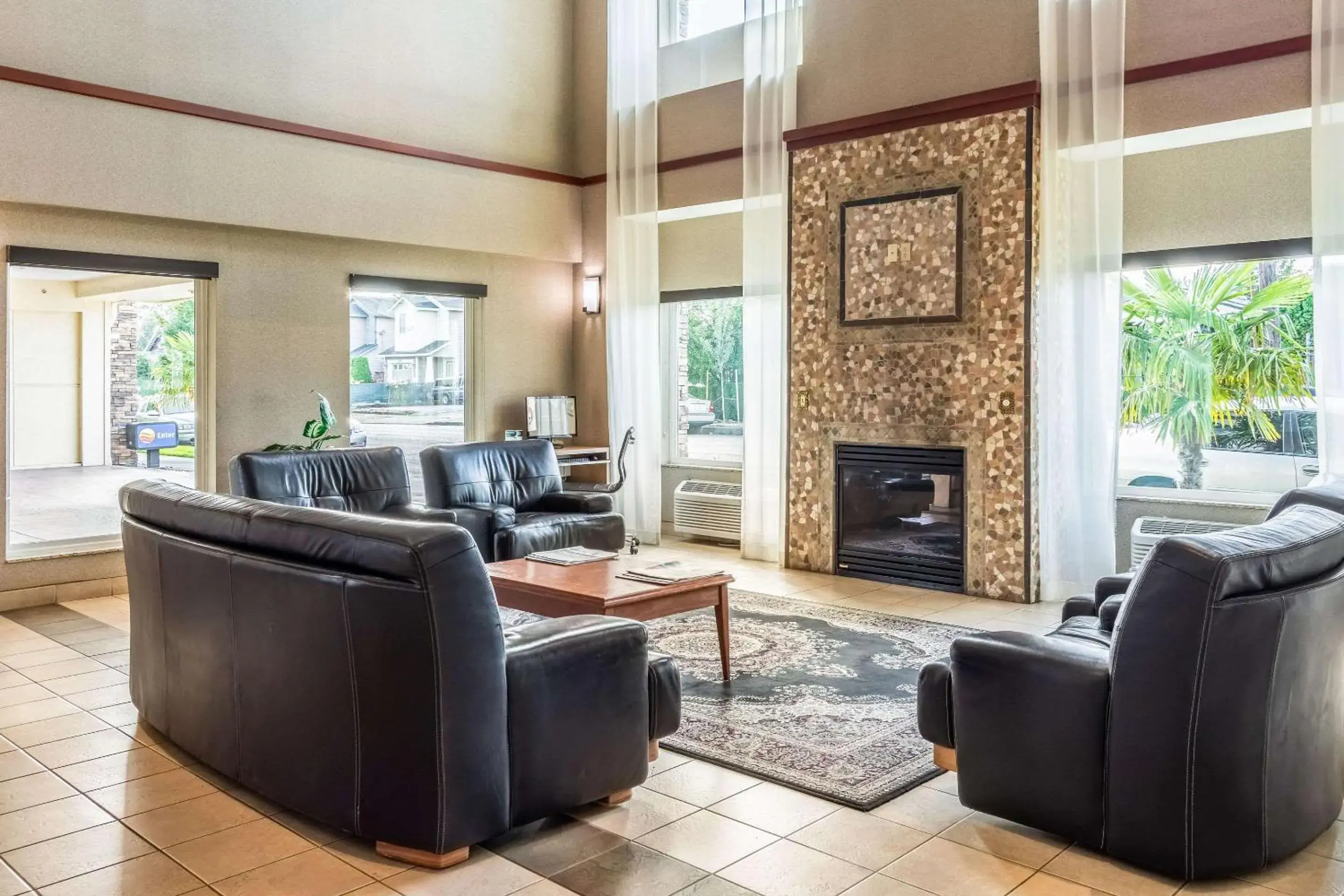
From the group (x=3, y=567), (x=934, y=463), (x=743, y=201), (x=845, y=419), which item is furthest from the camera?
(x=743, y=201)

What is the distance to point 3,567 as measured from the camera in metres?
6.05

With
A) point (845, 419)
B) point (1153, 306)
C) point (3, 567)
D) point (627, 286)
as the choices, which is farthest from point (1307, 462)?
point (3, 567)

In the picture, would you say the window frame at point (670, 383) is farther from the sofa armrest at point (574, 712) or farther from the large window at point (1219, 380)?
the sofa armrest at point (574, 712)

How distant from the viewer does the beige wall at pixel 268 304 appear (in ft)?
20.4

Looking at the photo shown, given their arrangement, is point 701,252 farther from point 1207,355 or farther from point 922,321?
point 1207,355

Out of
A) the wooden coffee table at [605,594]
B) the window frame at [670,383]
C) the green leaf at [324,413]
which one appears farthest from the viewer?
the window frame at [670,383]

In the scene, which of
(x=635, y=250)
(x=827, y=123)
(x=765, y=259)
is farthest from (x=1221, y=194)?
(x=635, y=250)

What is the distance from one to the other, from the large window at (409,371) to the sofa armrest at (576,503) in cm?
133

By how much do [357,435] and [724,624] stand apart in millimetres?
4074

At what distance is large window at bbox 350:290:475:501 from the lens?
782 cm

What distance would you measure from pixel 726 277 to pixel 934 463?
280cm

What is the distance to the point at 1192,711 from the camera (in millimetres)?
2584

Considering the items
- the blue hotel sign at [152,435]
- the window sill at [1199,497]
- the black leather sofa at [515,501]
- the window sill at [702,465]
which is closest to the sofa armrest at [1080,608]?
the window sill at [1199,497]

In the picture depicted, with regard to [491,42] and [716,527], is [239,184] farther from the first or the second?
[716,527]
